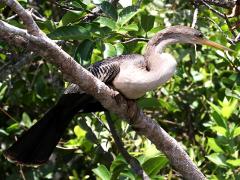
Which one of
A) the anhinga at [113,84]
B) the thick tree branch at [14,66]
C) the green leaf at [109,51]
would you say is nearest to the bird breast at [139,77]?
the anhinga at [113,84]

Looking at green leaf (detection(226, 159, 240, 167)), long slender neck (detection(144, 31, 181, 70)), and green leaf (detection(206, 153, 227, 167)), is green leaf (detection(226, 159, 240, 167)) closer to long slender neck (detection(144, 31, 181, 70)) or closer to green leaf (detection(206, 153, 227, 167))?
green leaf (detection(206, 153, 227, 167))

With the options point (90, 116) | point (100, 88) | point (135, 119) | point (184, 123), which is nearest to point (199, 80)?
point (184, 123)

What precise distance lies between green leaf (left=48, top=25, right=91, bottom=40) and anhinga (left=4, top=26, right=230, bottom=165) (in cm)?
14

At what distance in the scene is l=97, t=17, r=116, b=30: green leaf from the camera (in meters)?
2.50

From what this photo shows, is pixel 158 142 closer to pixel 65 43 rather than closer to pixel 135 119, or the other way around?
pixel 135 119

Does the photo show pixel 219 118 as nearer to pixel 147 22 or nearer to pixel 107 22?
pixel 147 22

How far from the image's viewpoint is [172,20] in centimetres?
344

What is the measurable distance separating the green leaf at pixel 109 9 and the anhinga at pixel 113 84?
21 centimetres

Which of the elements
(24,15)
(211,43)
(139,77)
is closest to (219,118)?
(211,43)

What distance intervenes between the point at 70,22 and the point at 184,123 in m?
1.30

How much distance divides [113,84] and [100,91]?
252mm

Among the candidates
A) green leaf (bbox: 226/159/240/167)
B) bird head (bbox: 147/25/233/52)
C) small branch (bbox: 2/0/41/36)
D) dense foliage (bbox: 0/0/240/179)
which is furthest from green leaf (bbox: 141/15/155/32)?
small branch (bbox: 2/0/41/36)

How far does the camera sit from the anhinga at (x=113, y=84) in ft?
7.72

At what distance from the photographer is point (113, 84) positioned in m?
2.40
